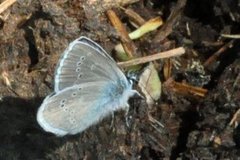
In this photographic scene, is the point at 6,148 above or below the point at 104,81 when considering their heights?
below

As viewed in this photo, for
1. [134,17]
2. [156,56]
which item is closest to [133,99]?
[156,56]

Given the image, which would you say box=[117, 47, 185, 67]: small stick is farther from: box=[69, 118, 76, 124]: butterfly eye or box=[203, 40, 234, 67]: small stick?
box=[69, 118, 76, 124]: butterfly eye

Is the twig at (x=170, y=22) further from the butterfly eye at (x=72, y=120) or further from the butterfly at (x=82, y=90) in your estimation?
the butterfly eye at (x=72, y=120)

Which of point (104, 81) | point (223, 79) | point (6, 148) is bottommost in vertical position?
point (6, 148)

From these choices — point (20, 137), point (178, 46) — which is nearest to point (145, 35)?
point (178, 46)

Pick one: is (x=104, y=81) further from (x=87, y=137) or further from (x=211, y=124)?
(x=211, y=124)

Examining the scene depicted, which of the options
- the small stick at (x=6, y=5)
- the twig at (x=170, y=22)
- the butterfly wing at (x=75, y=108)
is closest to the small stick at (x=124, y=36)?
the twig at (x=170, y=22)
